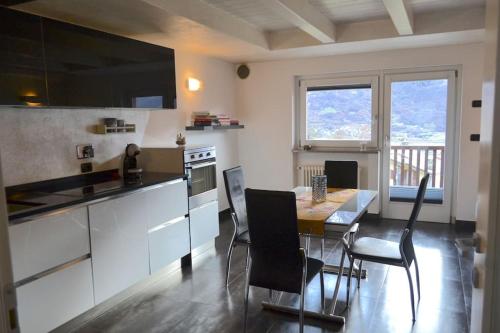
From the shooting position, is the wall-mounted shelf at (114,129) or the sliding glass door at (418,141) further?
the sliding glass door at (418,141)

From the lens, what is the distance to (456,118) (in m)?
4.86

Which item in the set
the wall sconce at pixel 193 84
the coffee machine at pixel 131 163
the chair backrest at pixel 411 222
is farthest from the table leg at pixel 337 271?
the wall sconce at pixel 193 84

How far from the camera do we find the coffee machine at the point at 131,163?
3.58 metres

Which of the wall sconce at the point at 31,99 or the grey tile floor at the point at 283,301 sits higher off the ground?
the wall sconce at the point at 31,99

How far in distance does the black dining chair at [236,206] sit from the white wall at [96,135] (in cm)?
118

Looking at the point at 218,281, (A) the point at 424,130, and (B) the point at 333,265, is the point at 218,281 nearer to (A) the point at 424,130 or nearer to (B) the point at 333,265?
(B) the point at 333,265

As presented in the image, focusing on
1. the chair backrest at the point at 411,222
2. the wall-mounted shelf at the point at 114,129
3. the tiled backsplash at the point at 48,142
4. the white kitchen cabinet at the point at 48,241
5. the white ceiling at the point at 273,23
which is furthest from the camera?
the wall-mounted shelf at the point at 114,129

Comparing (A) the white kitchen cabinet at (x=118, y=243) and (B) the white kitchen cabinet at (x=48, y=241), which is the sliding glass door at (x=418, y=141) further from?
(B) the white kitchen cabinet at (x=48, y=241)

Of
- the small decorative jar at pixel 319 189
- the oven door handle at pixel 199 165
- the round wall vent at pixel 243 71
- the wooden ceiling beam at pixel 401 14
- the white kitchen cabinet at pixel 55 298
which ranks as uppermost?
the wooden ceiling beam at pixel 401 14

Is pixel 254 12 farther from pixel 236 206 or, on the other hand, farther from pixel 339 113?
pixel 339 113

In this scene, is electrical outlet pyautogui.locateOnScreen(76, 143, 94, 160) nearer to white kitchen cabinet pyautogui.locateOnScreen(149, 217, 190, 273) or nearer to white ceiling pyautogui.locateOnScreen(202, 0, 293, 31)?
white kitchen cabinet pyautogui.locateOnScreen(149, 217, 190, 273)

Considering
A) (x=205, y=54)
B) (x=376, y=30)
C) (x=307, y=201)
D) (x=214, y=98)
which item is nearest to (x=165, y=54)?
(x=205, y=54)

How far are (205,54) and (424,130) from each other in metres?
2.91

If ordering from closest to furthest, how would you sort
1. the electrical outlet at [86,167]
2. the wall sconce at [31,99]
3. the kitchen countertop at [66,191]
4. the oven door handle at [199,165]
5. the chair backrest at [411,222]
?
the kitchen countertop at [66,191]
the wall sconce at [31,99]
the chair backrest at [411,222]
the electrical outlet at [86,167]
the oven door handle at [199,165]
